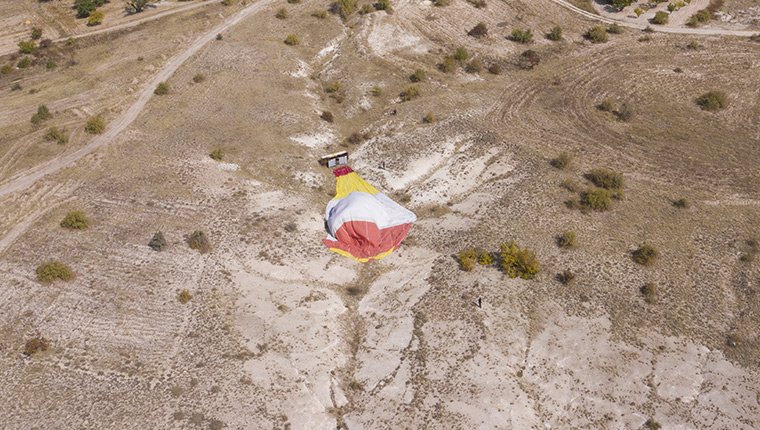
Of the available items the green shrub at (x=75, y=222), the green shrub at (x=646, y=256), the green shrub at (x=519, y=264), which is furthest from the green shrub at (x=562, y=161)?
the green shrub at (x=75, y=222)

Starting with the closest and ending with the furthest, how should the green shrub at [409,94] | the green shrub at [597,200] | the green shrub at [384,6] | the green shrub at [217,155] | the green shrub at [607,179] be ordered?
1. the green shrub at [597,200]
2. the green shrub at [607,179]
3. the green shrub at [217,155]
4. the green shrub at [409,94]
5. the green shrub at [384,6]

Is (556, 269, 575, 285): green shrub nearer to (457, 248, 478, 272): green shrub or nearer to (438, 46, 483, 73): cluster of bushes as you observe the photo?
(457, 248, 478, 272): green shrub

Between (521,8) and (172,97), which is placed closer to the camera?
(172,97)

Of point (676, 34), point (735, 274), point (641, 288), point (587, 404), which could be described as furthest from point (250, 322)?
point (676, 34)

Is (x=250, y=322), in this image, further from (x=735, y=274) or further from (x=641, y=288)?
(x=735, y=274)

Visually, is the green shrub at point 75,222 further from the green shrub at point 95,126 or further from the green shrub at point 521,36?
the green shrub at point 521,36

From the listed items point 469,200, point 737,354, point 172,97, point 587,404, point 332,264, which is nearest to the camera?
point 587,404
